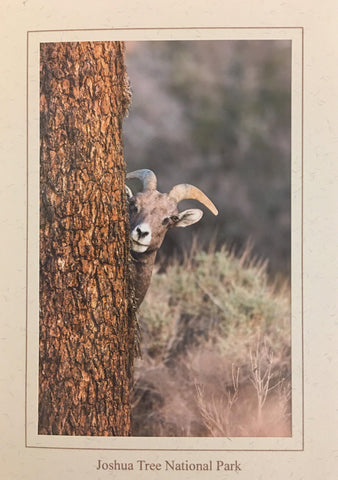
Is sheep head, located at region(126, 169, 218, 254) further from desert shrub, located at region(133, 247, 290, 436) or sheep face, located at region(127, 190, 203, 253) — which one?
desert shrub, located at region(133, 247, 290, 436)

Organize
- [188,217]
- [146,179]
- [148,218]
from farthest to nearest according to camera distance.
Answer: [188,217]
[146,179]
[148,218]

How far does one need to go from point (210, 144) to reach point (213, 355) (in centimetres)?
643

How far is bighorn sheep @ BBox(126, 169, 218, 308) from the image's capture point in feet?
19.3

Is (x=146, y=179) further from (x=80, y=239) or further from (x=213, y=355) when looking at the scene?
(x=213, y=355)

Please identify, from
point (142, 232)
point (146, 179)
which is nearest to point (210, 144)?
point (146, 179)

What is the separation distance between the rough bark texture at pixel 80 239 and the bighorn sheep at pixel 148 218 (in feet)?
2.38

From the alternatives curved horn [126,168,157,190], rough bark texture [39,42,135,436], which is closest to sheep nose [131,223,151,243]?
curved horn [126,168,157,190]

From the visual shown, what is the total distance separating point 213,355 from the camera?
741 centimetres

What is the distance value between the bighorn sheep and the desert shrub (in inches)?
48.9

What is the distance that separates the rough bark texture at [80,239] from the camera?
5.00m

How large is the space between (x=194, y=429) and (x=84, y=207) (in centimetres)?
246
